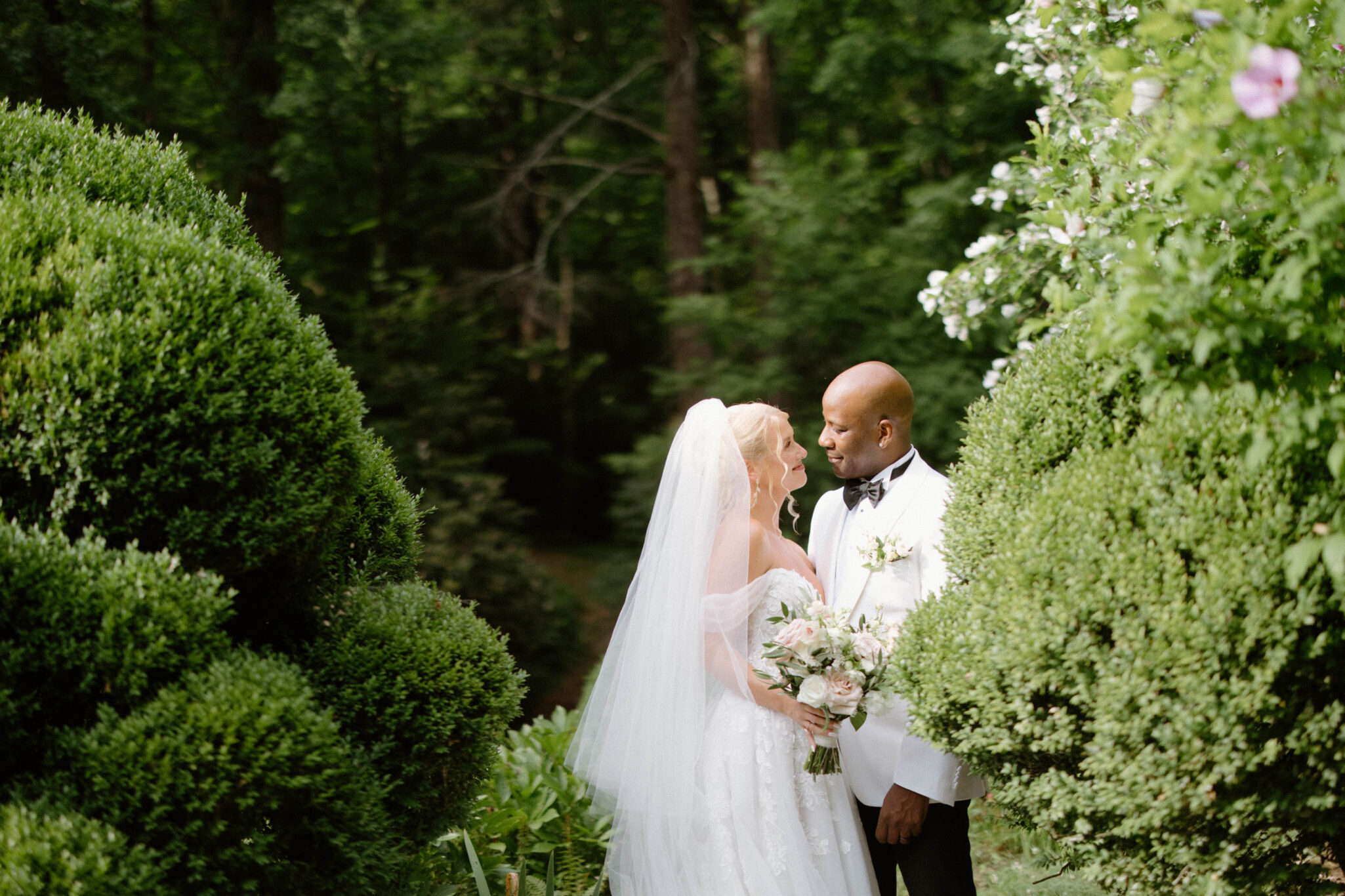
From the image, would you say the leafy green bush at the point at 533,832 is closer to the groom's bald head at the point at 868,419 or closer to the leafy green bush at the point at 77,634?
the leafy green bush at the point at 77,634

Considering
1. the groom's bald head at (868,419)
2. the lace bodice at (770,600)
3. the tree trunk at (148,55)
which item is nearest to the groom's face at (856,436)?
the groom's bald head at (868,419)

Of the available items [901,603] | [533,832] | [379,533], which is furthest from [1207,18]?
[533,832]

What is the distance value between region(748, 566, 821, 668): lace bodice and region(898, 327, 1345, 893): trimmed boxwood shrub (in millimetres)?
808

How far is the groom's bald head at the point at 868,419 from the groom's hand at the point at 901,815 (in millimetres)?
1283

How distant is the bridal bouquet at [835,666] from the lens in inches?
131

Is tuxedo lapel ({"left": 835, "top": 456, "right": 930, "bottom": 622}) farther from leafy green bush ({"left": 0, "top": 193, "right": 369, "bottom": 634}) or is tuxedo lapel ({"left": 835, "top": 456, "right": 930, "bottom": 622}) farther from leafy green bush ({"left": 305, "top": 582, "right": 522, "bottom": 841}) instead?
leafy green bush ({"left": 0, "top": 193, "right": 369, "bottom": 634})

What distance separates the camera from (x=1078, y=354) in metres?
2.96

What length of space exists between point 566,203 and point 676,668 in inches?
487

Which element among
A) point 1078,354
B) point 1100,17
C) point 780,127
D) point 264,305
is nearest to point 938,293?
point 1100,17

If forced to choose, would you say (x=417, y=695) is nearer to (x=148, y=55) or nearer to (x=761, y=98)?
(x=148, y=55)

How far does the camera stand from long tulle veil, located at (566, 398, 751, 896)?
3545 millimetres

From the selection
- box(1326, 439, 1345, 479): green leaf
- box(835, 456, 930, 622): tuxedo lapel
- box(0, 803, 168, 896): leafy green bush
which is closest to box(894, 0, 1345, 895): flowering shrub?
box(1326, 439, 1345, 479): green leaf

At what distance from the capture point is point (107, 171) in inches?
132

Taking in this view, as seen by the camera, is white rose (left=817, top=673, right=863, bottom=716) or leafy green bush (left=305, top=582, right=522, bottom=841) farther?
white rose (left=817, top=673, right=863, bottom=716)
